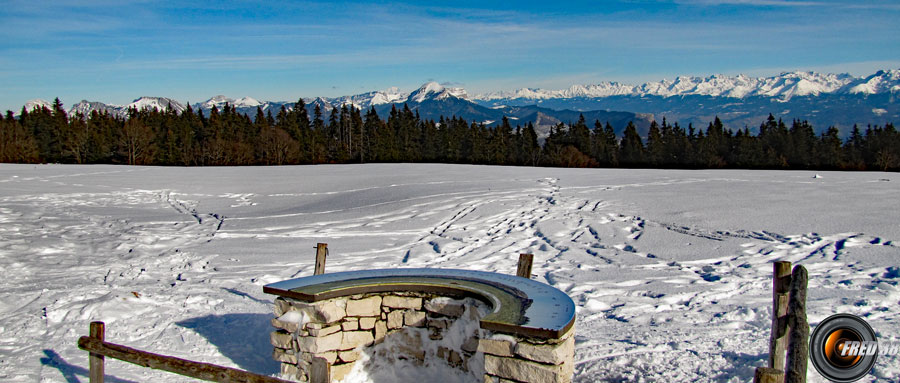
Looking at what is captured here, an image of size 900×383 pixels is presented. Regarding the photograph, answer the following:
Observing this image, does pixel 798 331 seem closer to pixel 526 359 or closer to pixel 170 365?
pixel 526 359

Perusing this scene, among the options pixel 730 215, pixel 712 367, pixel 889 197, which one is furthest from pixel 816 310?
pixel 889 197

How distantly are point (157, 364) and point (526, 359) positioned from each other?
153 inches

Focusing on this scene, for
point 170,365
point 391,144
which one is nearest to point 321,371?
point 170,365

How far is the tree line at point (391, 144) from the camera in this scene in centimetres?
6888

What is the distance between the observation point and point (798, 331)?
5219 millimetres

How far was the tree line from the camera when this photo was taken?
68.9 meters

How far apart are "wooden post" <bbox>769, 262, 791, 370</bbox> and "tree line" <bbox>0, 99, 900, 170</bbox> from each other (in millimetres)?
67201

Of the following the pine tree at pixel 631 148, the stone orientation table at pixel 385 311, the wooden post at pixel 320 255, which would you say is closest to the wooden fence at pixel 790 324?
the stone orientation table at pixel 385 311

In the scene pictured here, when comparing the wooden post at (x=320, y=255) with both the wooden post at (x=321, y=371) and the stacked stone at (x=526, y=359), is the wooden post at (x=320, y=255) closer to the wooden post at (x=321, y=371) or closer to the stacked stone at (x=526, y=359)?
the stacked stone at (x=526, y=359)

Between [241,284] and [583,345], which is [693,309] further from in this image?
[241,284]

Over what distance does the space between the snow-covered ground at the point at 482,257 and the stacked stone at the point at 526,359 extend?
4.12 feet

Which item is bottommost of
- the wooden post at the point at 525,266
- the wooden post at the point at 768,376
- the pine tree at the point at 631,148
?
the wooden post at the point at 525,266

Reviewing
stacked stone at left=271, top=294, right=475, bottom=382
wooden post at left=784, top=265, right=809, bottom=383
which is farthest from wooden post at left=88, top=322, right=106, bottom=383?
wooden post at left=784, top=265, right=809, bottom=383

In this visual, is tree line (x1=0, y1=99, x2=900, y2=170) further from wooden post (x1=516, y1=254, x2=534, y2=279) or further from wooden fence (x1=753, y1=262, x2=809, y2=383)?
wooden fence (x1=753, y1=262, x2=809, y2=383)
